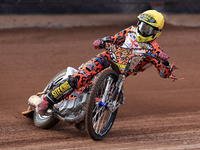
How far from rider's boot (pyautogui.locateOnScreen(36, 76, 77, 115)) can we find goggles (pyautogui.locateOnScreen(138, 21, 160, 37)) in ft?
4.14

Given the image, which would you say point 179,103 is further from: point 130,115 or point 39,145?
point 39,145

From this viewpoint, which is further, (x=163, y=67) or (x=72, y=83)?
(x=163, y=67)

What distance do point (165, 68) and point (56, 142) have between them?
188 centimetres

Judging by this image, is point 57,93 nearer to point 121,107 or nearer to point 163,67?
point 163,67

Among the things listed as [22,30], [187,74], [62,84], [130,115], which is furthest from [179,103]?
[22,30]

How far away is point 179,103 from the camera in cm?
788

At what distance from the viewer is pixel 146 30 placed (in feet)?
20.1

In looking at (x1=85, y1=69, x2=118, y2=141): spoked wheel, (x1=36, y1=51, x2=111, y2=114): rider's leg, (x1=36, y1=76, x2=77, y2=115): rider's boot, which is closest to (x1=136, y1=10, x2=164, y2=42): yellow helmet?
(x1=36, y1=51, x2=111, y2=114): rider's leg

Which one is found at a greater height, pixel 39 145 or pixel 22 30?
pixel 22 30

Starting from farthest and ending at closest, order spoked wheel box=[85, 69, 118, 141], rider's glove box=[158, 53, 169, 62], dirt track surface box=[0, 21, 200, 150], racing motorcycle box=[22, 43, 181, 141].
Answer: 1. rider's glove box=[158, 53, 169, 62]
2. dirt track surface box=[0, 21, 200, 150]
3. racing motorcycle box=[22, 43, 181, 141]
4. spoked wheel box=[85, 69, 118, 141]

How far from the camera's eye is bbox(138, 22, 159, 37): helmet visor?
20.1 feet

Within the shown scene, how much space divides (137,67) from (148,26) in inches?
24.9

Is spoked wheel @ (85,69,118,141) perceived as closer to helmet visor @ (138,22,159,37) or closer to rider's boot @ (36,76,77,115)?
rider's boot @ (36,76,77,115)

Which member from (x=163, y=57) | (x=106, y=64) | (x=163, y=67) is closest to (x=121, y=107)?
(x=106, y=64)
